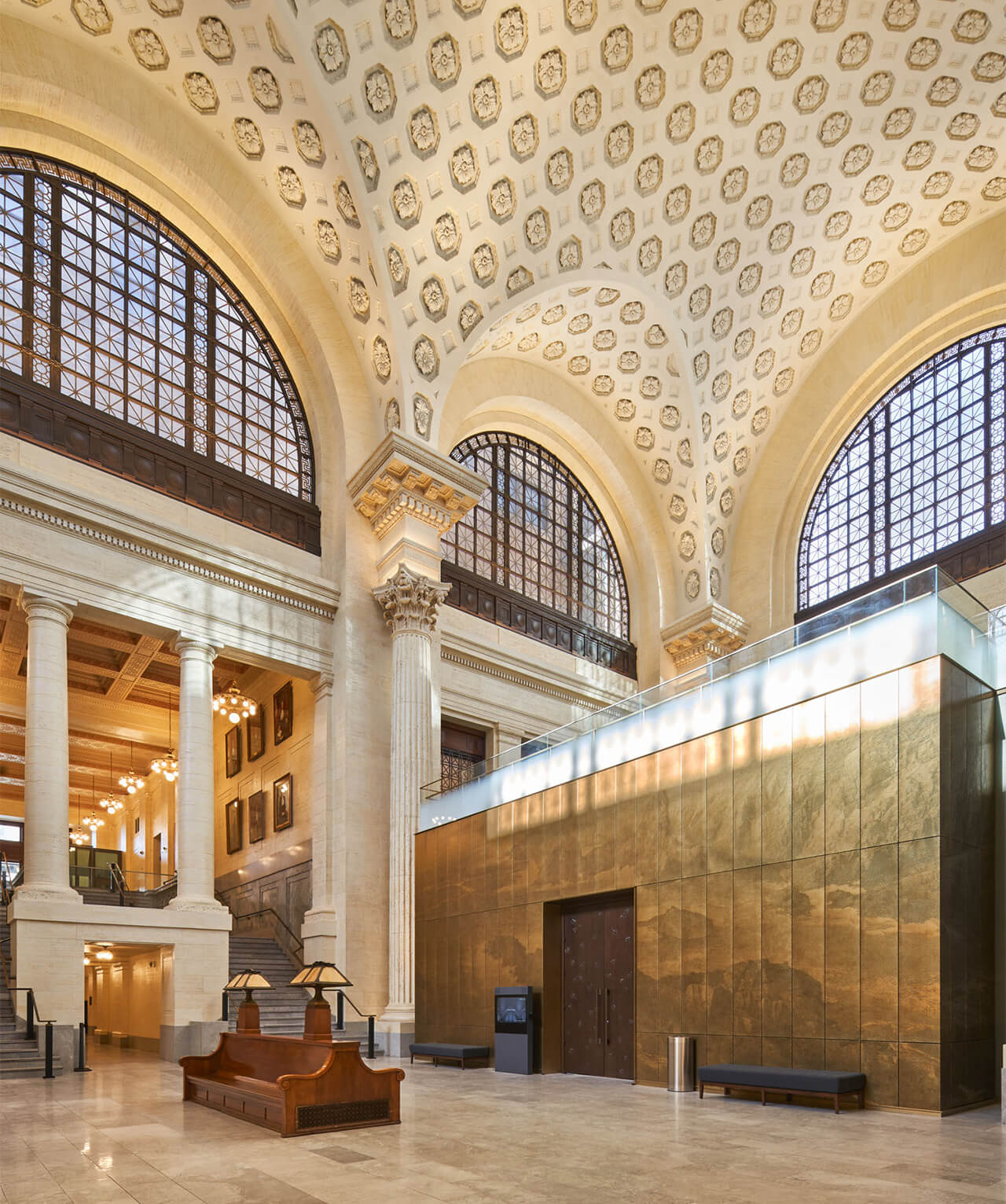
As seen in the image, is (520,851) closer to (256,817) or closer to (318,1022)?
(318,1022)

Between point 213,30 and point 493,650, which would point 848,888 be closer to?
point 493,650

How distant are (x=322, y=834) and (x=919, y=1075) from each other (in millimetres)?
12057

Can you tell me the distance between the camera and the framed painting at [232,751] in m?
24.9

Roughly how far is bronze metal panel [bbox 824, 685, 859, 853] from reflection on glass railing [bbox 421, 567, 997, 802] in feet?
2.87

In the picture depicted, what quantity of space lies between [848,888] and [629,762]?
4.03 meters

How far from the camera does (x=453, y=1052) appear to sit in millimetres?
15320

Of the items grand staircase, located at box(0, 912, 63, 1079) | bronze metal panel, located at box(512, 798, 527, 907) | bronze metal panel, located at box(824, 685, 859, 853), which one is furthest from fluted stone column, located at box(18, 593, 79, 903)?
bronze metal panel, located at box(824, 685, 859, 853)

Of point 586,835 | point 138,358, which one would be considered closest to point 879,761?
point 586,835

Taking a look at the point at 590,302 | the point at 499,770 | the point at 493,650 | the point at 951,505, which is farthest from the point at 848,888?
the point at 590,302

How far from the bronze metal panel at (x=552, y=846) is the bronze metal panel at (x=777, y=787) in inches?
165

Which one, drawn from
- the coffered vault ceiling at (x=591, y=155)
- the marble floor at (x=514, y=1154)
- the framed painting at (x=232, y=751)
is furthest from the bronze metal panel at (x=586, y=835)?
the framed painting at (x=232, y=751)

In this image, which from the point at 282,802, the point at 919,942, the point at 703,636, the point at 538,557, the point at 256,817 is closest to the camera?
the point at 919,942

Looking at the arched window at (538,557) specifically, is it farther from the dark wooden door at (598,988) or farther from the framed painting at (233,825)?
the dark wooden door at (598,988)

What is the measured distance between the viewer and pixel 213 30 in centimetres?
1714
